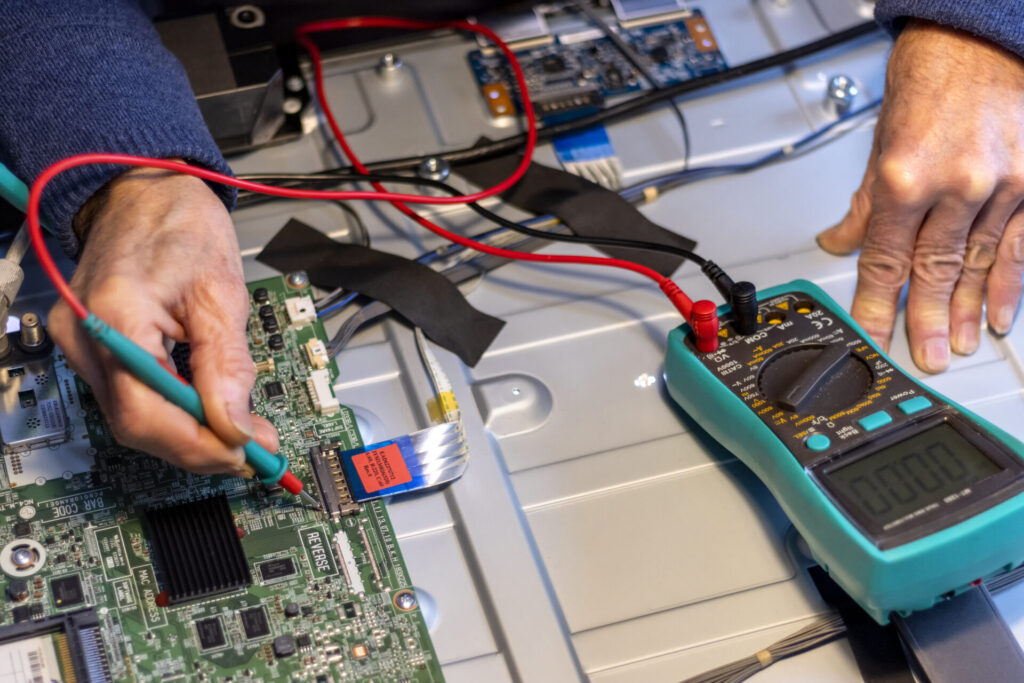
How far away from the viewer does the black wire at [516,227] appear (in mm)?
1656

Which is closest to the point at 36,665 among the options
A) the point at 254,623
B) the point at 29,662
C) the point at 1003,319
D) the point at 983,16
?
the point at 29,662

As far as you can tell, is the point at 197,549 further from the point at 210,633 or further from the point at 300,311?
the point at 300,311

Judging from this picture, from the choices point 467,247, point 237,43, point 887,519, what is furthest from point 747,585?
point 237,43

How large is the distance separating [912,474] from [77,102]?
1.18 metres

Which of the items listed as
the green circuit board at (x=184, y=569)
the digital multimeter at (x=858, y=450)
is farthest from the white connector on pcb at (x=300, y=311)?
the digital multimeter at (x=858, y=450)

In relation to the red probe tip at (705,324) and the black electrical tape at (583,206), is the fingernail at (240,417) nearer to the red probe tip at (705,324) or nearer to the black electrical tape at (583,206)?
the red probe tip at (705,324)

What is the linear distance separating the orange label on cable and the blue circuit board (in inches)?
29.8

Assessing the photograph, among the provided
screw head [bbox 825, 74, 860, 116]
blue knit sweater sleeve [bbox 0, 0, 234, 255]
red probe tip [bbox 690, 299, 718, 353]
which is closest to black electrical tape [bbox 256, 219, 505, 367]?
blue knit sweater sleeve [bbox 0, 0, 234, 255]

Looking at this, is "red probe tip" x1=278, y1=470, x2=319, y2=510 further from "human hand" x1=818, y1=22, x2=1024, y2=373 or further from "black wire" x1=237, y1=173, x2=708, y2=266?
"human hand" x1=818, y1=22, x2=1024, y2=373

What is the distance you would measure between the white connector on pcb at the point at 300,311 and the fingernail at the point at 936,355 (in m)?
0.91

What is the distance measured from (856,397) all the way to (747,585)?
0.28 metres

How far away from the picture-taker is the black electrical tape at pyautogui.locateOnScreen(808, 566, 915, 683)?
54.0 inches

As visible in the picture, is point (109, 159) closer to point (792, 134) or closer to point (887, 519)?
point (887, 519)

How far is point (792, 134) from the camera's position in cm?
196
